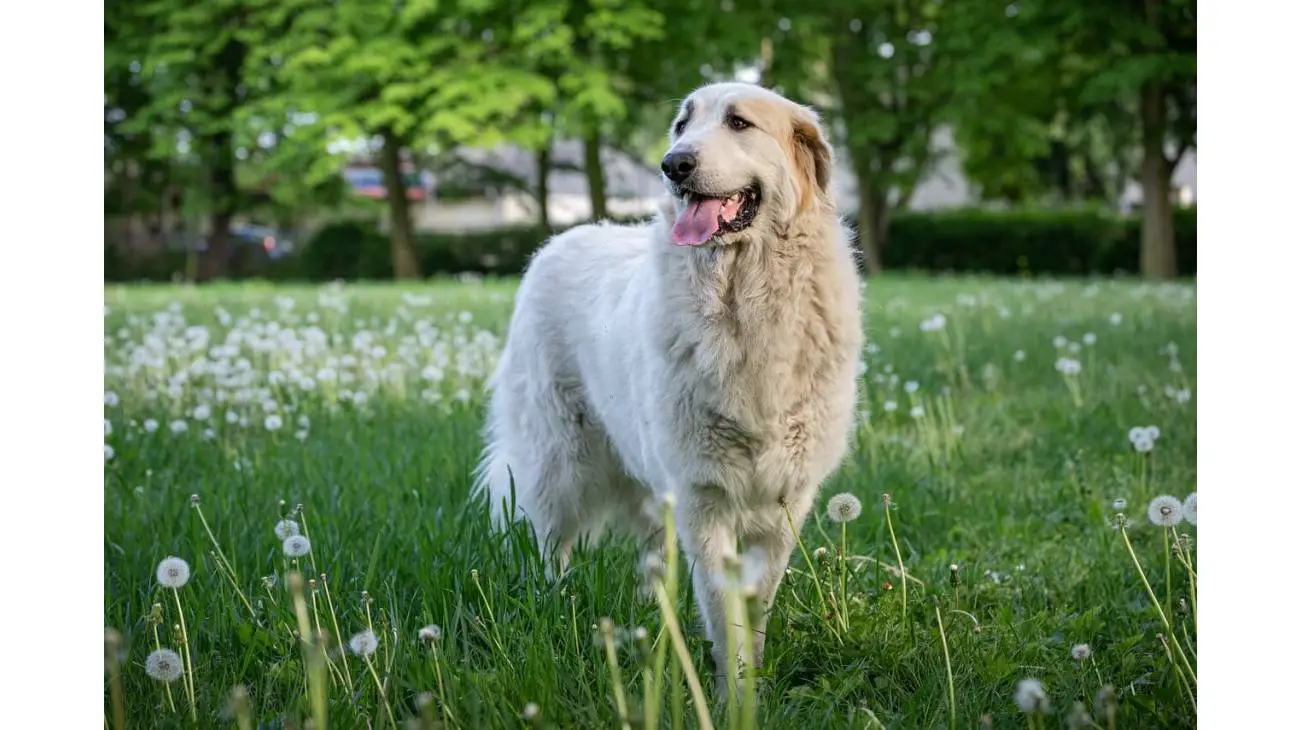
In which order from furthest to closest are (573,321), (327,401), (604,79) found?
(604,79) < (327,401) < (573,321)

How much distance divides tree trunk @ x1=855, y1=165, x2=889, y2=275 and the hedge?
18.7 inches

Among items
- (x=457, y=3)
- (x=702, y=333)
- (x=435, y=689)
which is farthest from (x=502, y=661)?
(x=457, y=3)

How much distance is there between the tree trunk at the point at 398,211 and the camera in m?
22.1

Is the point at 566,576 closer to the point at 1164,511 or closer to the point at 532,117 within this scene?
the point at 1164,511

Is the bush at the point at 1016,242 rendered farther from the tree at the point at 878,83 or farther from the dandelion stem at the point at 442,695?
the dandelion stem at the point at 442,695

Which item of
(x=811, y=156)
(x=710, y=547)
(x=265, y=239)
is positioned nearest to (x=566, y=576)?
(x=710, y=547)

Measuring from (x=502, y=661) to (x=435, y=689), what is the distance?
7.3 inches

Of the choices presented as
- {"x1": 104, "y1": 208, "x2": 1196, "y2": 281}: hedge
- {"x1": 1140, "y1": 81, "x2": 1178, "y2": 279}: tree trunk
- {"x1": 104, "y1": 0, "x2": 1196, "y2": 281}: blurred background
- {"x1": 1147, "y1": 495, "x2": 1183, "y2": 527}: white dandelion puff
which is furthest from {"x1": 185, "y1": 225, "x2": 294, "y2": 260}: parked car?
{"x1": 1147, "y1": 495, "x2": 1183, "y2": 527}: white dandelion puff

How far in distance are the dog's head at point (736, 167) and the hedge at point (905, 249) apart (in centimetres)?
2015

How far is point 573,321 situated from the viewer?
3773 millimetres
